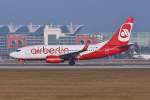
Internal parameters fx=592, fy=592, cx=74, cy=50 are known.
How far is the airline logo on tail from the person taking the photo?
78000 millimetres

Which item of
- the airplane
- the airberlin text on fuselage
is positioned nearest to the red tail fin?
the airplane

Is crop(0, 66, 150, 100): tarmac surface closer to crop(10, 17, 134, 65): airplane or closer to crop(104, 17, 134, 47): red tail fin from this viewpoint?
crop(10, 17, 134, 65): airplane

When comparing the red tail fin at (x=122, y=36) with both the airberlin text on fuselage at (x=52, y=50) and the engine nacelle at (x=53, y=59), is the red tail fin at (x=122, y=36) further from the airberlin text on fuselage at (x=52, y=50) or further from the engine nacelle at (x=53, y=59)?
the engine nacelle at (x=53, y=59)

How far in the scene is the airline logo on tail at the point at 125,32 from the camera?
7800cm

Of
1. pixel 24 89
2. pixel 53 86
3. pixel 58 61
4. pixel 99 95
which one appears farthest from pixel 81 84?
pixel 58 61

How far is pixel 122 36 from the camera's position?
78.1 meters

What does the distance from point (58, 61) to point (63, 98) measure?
46.4 m

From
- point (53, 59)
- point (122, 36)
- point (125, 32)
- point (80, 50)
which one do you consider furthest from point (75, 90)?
point (125, 32)

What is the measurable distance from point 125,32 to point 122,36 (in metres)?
0.86

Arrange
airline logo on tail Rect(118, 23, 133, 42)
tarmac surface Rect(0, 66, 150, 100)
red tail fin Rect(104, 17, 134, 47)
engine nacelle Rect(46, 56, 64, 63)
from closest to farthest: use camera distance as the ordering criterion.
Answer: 1. tarmac surface Rect(0, 66, 150, 100)
2. engine nacelle Rect(46, 56, 64, 63)
3. red tail fin Rect(104, 17, 134, 47)
4. airline logo on tail Rect(118, 23, 133, 42)

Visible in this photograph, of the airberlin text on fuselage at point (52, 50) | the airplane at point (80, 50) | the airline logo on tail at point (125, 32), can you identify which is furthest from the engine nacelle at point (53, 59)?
the airline logo on tail at point (125, 32)

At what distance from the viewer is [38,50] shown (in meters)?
77.4

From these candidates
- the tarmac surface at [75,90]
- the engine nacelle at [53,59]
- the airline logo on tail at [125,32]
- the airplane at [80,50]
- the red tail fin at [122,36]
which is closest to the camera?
the tarmac surface at [75,90]

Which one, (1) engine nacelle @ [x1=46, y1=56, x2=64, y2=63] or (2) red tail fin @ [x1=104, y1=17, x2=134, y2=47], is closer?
(1) engine nacelle @ [x1=46, y1=56, x2=64, y2=63]
